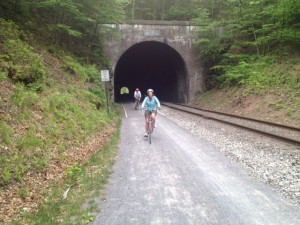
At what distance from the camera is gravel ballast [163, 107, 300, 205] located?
22.1 feet

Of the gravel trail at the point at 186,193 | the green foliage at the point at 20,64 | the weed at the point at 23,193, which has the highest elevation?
the green foliage at the point at 20,64

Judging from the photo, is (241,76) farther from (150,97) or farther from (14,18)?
(14,18)

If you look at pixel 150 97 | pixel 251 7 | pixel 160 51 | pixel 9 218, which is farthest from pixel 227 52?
pixel 9 218

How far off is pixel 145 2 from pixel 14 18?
106 feet

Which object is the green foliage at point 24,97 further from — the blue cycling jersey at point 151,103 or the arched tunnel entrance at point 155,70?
the arched tunnel entrance at point 155,70

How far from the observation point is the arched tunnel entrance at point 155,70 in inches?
1328

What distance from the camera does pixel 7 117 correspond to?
7852 millimetres

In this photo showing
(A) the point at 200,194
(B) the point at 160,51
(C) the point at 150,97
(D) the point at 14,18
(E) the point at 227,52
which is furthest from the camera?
(B) the point at 160,51

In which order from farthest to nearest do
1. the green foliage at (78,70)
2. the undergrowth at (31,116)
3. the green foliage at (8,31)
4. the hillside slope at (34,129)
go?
the green foliage at (78,70), the green foliage at (8,31), the undergrowth at (31,116), the hillside slope at (34,129)

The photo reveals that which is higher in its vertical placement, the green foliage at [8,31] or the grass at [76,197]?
the green foliage at [8,31]

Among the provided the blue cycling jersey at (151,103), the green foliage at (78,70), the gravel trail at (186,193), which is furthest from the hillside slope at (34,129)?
the blue cycling jersey at (151,103)

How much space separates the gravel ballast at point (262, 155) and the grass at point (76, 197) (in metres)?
3.65

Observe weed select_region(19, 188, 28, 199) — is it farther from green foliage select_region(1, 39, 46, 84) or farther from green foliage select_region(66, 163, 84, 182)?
green foliage select_region(1, 39, 46, 84)

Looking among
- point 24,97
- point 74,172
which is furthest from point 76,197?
point 24,97
